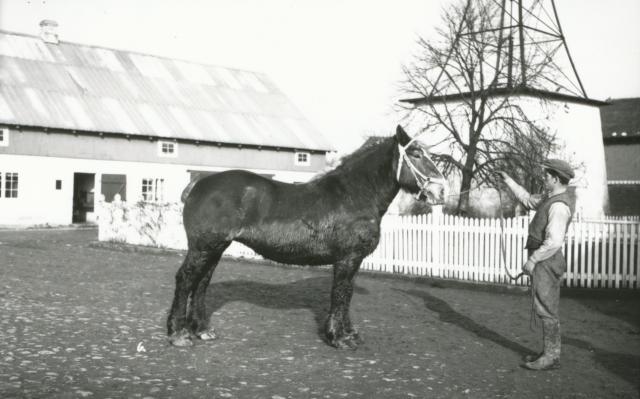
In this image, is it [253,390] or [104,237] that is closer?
[253,390]

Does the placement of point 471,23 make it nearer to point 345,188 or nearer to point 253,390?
point 345,188

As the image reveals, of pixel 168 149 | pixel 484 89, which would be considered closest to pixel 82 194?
pixel 168 149

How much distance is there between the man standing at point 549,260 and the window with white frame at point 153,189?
29.6m

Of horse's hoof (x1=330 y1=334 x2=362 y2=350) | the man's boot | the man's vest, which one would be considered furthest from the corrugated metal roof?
the man's boot

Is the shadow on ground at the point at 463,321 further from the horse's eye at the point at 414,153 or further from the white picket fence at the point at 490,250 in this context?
the horse's eye at the point at 414,153

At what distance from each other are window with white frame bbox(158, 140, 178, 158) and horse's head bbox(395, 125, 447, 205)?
95.2 feet

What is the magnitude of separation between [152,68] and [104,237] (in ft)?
67.0

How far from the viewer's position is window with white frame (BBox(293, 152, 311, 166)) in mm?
38925

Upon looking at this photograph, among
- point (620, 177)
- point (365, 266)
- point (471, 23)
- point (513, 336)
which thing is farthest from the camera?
point (620, 177)

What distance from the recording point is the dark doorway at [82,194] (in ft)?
109

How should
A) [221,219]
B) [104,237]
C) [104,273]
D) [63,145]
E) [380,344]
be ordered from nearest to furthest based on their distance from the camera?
[221,219] → [380,344] → [104,273] → [104,237] → [63,145]

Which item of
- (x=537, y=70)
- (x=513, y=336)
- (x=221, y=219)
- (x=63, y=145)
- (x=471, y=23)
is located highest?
(x=471, y=23)

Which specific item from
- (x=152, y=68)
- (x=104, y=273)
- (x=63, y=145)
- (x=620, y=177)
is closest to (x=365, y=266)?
(x=104, y=273)

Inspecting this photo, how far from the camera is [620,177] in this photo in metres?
47.0
